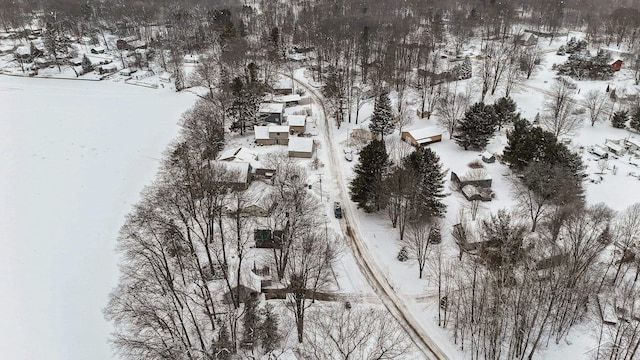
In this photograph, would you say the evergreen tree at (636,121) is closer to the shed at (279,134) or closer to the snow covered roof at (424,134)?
the snow covered roof at (424,134)

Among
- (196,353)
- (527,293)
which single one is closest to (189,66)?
(196,353)

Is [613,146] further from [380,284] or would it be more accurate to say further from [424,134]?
[380,284]

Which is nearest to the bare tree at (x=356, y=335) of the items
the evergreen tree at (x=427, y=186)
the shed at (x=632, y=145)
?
the evergreen tree at (x=427, y=186)

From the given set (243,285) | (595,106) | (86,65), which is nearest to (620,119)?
(595,106)

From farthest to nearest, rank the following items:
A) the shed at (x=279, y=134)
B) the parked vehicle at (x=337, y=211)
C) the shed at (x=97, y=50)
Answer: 1. the shed at (x=97, y=50)
2. the shed at (x=279, y=134)
3. the parked vehicle at (x=337, y=211)

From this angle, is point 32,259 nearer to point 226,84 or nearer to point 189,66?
point 226,84

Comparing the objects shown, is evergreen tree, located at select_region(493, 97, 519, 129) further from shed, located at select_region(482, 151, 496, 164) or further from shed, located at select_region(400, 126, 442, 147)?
shed, located at select_region(482, 151, 496, 164)

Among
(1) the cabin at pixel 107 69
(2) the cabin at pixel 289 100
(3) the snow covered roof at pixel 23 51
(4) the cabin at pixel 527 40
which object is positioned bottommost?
(2) the cabin at pixel 289 100
